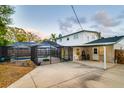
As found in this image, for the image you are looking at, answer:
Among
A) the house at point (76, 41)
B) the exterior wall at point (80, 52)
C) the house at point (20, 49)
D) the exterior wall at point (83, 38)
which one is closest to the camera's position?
the house at point (20, 49)

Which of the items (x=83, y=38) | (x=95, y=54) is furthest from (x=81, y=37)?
(x=95, y=54)

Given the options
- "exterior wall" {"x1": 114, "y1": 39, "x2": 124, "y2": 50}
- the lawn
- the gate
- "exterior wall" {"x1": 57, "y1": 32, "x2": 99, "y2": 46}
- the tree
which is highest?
the tree

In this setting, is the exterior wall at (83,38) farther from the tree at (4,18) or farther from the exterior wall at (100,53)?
the tree at (4,18)

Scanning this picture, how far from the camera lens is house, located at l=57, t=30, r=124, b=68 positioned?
1097 centimetres

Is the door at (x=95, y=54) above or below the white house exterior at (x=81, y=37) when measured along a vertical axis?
below

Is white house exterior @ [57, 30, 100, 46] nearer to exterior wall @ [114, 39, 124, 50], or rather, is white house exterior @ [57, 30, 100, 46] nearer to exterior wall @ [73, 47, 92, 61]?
exterior wall @ [73, 47, 92, 61]

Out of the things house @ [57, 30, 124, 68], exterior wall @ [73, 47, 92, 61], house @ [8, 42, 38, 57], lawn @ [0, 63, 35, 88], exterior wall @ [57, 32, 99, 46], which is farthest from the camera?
exterior wall @ [57, 32, 99, 46]

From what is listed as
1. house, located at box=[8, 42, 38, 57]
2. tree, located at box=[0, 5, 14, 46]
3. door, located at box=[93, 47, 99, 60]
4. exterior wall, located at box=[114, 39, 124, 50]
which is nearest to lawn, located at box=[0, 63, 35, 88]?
tree, located at box=[0, 5, 14, 46]

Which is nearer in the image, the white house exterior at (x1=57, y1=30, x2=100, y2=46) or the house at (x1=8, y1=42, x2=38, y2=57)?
the house at (x1=8, y1=42, x2=38, y2=57)

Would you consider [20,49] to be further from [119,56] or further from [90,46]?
[119,56]

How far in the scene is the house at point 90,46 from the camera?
1097cm

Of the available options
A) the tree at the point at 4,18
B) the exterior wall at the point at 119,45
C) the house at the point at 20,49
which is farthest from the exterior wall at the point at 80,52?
the tree at the point at 4,18
